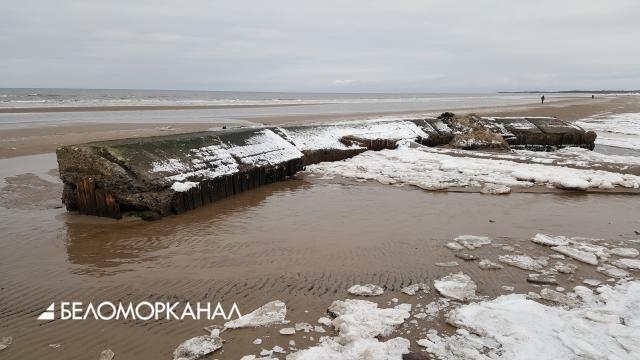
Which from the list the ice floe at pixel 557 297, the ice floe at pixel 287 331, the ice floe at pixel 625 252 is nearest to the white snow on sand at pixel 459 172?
the ice floe at pixel 625 252

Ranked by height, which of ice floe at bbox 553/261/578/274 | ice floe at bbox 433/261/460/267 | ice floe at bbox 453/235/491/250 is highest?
ice floe at bbox 453/235/491/250

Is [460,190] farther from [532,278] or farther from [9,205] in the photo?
[9,205]

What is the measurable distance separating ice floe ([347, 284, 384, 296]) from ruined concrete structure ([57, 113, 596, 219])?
11.6 feet

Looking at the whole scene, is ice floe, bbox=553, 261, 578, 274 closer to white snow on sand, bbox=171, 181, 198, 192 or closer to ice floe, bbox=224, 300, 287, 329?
ice floe, bbox=224, 300, 287, 329

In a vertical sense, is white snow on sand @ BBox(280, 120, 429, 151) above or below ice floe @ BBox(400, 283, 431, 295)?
above

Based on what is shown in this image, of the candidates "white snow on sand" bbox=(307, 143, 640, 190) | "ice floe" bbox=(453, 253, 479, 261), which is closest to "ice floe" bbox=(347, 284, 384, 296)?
"ice floe" bbox=(453, 253, 479, 261)

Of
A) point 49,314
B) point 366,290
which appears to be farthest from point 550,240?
point 49,314

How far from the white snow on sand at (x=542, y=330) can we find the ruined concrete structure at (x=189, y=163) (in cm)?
468

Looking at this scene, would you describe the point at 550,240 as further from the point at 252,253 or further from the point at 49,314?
the point at 49,314

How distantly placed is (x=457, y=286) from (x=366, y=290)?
94 cm

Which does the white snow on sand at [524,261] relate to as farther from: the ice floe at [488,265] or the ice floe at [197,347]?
the ice floe at [197,347]

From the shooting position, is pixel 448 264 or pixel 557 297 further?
pixel 448 264

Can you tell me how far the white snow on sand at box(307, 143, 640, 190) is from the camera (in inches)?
352

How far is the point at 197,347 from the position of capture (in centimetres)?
333
